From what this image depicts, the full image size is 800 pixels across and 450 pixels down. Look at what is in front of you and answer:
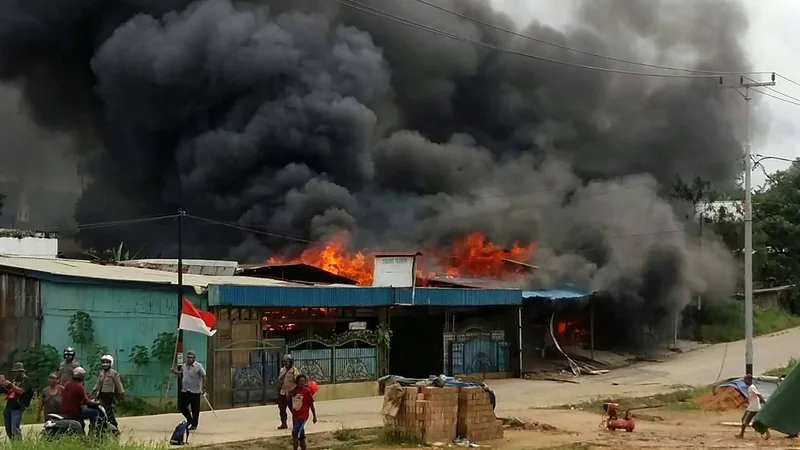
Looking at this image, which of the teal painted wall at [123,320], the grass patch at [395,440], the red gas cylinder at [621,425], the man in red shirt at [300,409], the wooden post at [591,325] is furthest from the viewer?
the wooden post at [591,325]

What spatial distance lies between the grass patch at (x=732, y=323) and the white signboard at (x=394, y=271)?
65.4 ft

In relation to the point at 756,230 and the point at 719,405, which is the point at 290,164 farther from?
the point at 756,230

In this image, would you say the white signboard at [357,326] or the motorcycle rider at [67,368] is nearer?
the motorcycle rider at [67,368]

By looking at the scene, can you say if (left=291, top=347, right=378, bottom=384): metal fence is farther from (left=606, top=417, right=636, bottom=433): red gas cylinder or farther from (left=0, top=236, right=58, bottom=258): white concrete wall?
(left=0, top=236, right=58, bottom=258): white concrete wall

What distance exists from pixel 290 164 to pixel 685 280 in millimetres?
16297

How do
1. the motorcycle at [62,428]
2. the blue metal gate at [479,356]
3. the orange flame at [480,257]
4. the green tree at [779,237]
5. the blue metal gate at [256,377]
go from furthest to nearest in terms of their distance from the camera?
the green tree at [779,237]
the orange flame at [480,257]
the blue metal gate at [479,356]
the blue metal gate at [256,377]
the motorcycle at [62,428]

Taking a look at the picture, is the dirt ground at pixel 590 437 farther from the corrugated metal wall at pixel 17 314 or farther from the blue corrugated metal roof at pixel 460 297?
the corrugated metal wall at pixel 17 314

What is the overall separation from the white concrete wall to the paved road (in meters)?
19.1

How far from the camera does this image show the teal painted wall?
19609 millimetres

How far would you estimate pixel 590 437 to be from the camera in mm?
16078

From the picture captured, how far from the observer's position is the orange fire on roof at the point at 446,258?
1275 inches

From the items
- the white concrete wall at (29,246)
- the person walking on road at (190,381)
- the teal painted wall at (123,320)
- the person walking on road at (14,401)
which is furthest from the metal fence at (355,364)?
the white concrete wall at (29,246)

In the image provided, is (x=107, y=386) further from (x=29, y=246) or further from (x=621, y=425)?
(x=29, y=246)

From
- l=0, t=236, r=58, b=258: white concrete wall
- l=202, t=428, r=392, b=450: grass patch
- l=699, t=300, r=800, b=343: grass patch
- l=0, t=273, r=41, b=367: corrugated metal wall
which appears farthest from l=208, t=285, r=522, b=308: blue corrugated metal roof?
l=0, t=236, r=58, b=258: white concrete wall
